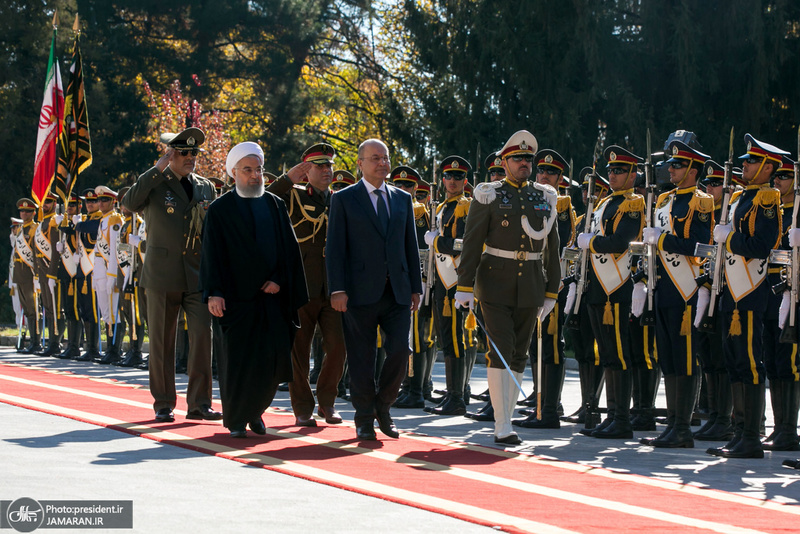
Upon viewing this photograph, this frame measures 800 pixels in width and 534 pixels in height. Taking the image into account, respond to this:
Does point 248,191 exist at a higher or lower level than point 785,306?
higher

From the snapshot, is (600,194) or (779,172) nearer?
(779,172)

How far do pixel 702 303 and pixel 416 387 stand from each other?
3860mm

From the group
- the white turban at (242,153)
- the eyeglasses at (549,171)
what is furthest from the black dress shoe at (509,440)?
the eyeglasses at (549,171)

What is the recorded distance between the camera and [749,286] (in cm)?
991

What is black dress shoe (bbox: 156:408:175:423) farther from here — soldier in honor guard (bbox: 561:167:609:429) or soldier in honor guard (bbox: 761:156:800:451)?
soldier in honor guard (bbox: 761:156:800:451)

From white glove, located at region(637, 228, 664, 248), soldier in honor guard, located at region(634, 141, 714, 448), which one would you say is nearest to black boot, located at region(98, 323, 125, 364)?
soldier in honor guard, located at region(634, 141, 714, 448)

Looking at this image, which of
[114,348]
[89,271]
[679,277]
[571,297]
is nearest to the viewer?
[679,277]

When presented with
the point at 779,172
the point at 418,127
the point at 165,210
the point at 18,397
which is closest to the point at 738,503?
the point at 779,172

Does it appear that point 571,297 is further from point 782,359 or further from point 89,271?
point 89,271

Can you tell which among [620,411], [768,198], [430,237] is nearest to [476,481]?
[620,411]

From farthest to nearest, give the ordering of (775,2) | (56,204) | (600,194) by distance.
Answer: (775,2) → (56,204) → (600,194)

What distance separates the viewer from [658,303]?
34.5 feet

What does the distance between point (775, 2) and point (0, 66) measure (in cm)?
2011

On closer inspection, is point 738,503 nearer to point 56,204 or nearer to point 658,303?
point 658,303
